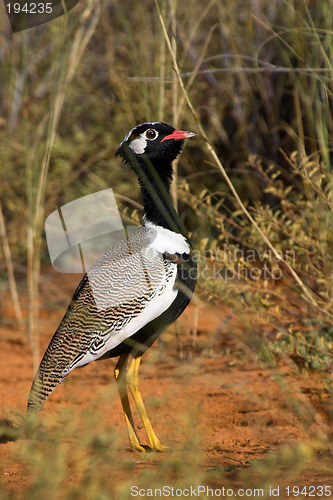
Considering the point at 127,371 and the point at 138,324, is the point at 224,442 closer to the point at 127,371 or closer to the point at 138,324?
the point at 127,371

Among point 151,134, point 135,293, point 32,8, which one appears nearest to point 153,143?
point 151,134

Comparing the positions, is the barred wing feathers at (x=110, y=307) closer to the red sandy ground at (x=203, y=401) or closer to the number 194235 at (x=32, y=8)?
the red sandy ground at (x=203, y=401)

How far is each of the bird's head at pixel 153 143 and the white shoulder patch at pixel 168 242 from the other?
1.03ft

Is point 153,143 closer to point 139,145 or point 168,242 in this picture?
point 139,145

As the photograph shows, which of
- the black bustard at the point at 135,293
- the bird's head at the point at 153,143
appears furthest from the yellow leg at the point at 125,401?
the bird's head at the point at 153,143

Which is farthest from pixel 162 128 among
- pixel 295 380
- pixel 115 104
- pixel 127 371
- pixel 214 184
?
pixel 115 104

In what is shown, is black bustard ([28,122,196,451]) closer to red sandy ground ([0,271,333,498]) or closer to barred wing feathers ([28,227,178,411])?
barred wing feathers ([28,227,178,411])

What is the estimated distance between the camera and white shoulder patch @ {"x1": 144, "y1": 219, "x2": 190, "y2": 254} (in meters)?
2.42

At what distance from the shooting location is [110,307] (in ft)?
7.84

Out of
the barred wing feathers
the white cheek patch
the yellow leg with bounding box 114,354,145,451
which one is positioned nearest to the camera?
the barred wing feathers

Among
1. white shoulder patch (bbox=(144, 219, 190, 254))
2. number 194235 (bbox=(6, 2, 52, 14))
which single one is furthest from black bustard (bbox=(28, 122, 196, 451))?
number 194235 (bbox=(6, 2, 52, 14))

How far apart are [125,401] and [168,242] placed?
0.68m

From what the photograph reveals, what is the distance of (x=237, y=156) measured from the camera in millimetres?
4863

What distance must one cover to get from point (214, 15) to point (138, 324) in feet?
11.1
